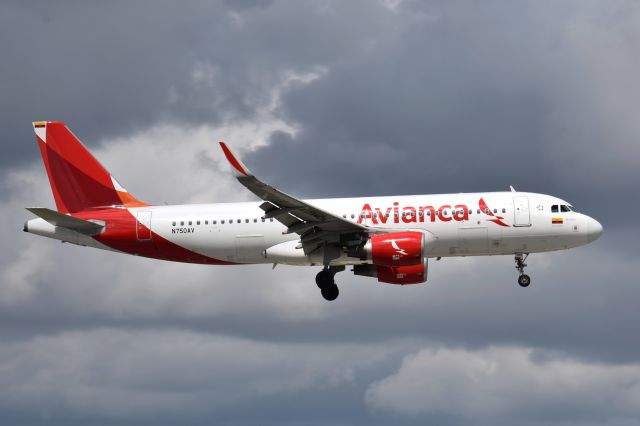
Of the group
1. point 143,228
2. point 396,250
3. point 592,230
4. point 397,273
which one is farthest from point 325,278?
point 592,230

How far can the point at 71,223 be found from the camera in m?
67.3

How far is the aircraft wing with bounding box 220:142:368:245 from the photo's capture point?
5919 cm

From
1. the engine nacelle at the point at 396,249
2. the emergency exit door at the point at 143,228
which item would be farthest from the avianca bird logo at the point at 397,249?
the emergency exit door at the point at 143,228

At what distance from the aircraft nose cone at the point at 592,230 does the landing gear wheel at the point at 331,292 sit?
14.6 meters

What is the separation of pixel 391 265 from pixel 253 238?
831 centimetres

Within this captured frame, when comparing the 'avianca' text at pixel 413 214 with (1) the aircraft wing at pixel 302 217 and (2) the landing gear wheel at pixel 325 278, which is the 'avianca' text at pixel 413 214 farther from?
(2) the landing gear wheel at pixel 325 278

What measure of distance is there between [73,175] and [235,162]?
1884 centimetres

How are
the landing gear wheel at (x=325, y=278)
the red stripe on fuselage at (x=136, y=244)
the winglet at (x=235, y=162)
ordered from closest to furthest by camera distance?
the winglet at (x=235, y=162)
the landing gear wheel at (x=325, y=278)
the red stripe on fuselage at (x=136, y=244)

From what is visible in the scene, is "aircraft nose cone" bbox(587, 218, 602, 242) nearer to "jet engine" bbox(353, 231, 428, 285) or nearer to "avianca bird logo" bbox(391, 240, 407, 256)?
"jet engine" bbox(353, 231, 428, 285)

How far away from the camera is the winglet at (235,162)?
56.3 meters

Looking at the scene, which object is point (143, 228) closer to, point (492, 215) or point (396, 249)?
point (396, 249)

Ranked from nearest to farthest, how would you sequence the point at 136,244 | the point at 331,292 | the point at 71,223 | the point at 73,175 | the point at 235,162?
the point at 235,162 → the point at 331,292 → the point at 71,223 → the point at 136,244 → the point at 73,175

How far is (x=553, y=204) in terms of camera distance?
210 feet

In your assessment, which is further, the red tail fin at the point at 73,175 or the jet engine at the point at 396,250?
the red tail fin at the point at 73,175
